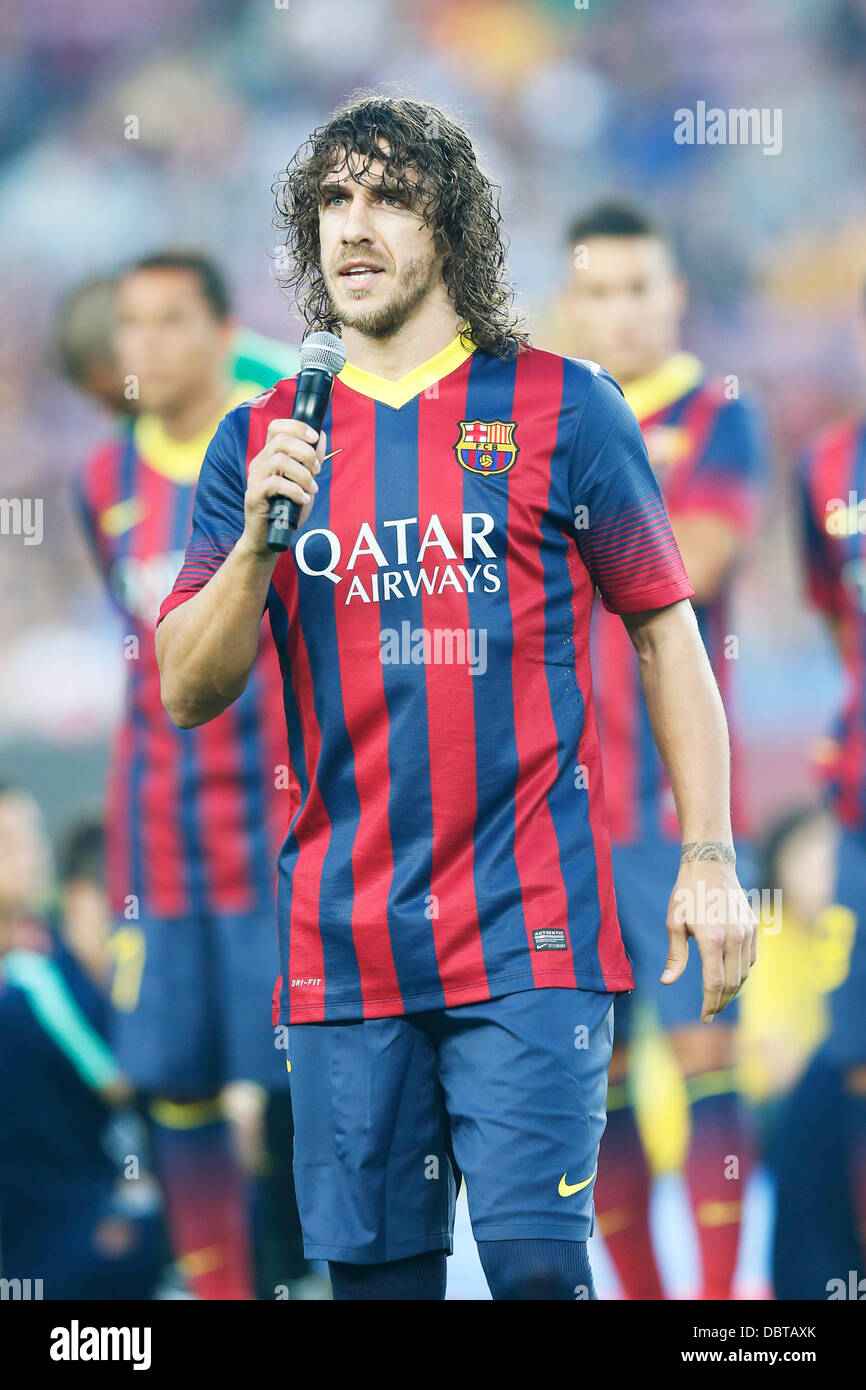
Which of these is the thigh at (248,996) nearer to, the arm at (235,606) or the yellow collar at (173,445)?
the yellow collar at (173,445)

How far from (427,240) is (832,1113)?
226 centimetres

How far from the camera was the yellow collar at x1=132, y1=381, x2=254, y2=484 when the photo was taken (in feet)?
12.2

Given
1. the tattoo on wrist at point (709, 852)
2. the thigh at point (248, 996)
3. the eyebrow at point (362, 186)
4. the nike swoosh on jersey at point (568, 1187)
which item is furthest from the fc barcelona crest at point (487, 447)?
the thigh at point (248, 996)

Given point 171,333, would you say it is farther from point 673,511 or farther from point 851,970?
point 851,970

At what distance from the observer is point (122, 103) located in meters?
3.79

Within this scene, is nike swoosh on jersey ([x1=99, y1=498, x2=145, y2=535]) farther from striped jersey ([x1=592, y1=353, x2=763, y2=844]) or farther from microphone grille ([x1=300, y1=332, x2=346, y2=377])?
microphone grille ([x1=300, y1=332, x2=346, y2=377])

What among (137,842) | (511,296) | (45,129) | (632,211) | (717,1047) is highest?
(45,129)

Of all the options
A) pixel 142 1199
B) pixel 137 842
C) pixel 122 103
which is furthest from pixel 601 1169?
pixel 122 103

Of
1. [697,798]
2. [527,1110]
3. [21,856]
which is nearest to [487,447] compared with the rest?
[697,798]

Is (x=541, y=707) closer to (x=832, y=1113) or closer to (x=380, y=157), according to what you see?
(x=380, y=157)

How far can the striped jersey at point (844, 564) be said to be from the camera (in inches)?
142

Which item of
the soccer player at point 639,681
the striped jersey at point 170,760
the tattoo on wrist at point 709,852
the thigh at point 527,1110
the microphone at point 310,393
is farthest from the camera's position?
the striped jersey at point 170,760

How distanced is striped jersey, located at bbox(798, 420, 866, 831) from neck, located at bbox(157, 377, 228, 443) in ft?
4.41

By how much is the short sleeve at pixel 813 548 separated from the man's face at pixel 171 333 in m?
1.36
